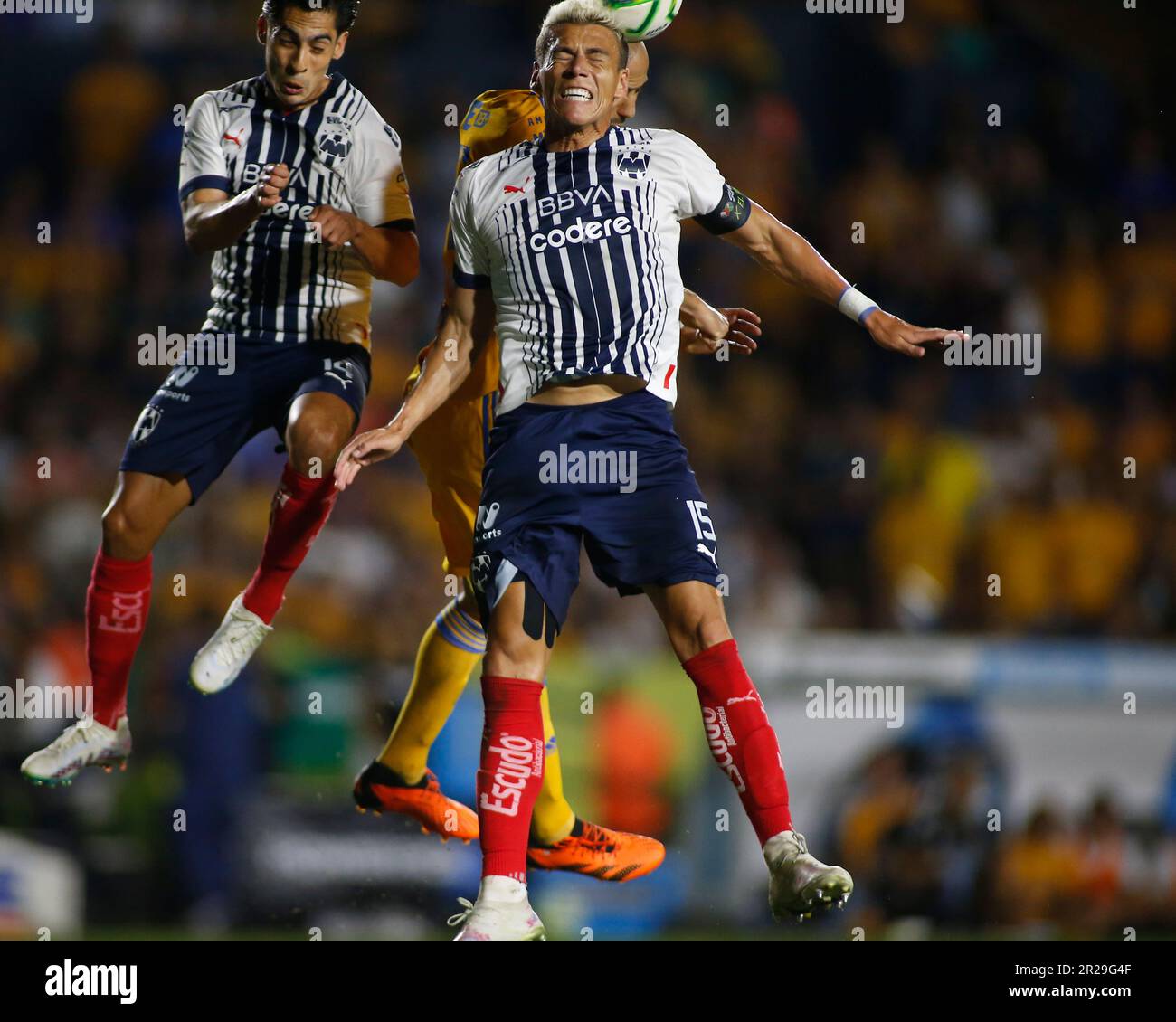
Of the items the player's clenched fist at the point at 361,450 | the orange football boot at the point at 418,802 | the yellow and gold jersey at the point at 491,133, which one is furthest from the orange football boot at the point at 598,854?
the player's clenched fist at the point at 361,450

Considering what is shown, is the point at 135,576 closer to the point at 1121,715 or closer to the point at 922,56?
the point at 1121,715

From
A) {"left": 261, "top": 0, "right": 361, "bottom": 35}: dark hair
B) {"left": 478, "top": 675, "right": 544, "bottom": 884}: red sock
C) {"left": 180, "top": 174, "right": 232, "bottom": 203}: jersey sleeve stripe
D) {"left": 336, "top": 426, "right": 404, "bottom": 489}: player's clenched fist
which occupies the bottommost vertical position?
{"left": 478, "top": 675, "right": 544, "bottom": 884}: red sock

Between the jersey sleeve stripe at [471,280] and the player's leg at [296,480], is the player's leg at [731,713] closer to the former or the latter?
the jersey sleeve stripe at [471,280]

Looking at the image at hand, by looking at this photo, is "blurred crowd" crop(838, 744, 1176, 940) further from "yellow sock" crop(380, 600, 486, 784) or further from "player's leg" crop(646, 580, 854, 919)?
"player's leg" crop(646, 580, 854, 919)

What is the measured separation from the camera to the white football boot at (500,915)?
16.4ft

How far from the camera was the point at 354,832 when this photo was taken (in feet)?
31.7

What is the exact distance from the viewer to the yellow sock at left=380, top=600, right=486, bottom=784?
634cm

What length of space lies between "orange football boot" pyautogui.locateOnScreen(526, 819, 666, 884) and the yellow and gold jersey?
1674 millimetres

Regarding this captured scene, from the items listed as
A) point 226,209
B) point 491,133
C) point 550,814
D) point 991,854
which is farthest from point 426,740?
point 991,854

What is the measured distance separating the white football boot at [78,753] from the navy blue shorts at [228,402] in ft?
3.04

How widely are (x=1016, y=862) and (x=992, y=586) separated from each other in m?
1.99

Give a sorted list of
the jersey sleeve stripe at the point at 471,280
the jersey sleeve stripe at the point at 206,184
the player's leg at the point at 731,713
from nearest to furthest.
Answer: the player's leg at the point at 731,713 < the jersey sleeve stripe at the point at 471,280 < the jersey sleeve stripe at the point at 206,184

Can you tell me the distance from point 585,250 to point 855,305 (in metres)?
0.95

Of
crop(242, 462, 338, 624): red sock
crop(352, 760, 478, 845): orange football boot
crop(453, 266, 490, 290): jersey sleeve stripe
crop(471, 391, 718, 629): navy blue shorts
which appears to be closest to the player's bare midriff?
crop(471, 391, 718, 629): navy blue shorts
